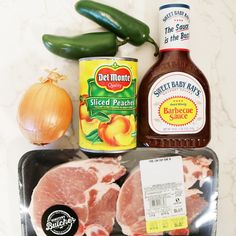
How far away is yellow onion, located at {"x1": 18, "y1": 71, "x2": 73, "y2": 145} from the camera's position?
25.8 inches

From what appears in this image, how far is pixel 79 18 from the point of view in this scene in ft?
2.47

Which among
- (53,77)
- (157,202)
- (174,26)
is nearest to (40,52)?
(53,77)

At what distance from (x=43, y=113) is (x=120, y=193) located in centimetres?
23

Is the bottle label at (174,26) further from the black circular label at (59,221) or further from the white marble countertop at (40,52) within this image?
the black circular label at (59,221)

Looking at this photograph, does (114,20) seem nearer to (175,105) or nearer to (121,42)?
(121,42)

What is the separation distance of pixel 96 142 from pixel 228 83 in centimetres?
34

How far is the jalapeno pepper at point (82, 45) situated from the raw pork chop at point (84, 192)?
0.21 metres

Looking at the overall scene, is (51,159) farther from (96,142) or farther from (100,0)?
(100,0)

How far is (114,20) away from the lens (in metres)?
0.72

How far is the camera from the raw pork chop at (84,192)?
2.37 feet

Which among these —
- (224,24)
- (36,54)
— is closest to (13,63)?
(36,54)

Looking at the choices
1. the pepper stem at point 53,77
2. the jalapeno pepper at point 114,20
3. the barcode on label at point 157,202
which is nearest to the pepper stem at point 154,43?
the jalapeno pepper at point 114,20

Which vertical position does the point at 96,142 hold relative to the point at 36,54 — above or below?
below

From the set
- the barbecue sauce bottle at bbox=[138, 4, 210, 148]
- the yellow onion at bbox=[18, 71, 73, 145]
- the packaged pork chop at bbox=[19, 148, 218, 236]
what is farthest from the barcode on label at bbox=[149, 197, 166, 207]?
the yellow onion at bbox=[18, 71, 73, 145]
